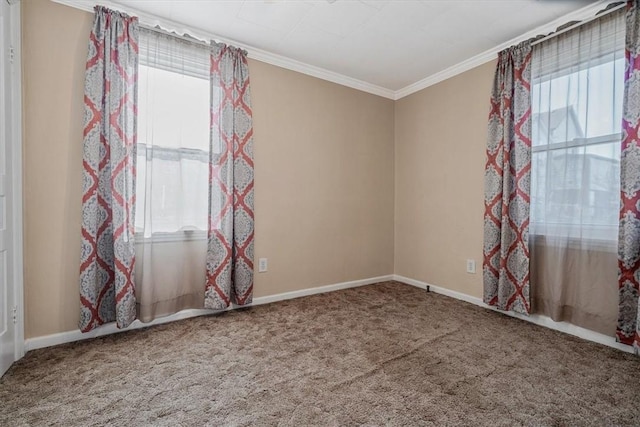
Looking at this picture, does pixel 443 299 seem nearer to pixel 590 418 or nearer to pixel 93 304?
pixel 590 418

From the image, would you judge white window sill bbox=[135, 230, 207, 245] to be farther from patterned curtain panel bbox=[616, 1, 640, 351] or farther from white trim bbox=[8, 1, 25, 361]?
patterned curtain panel bbox=[616, 1, 640, 351]

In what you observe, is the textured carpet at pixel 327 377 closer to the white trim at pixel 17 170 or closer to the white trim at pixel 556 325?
the white trim at pixel 556 325

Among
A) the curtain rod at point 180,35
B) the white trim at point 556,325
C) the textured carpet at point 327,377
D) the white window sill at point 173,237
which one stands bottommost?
the textured carpet at point 327,377

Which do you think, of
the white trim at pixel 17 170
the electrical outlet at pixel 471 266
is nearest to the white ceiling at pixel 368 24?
the white trim at pixel 17 170

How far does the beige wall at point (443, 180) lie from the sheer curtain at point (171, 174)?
7.85 feet

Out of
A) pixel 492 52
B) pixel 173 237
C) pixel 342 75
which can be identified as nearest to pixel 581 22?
pixel 492 52

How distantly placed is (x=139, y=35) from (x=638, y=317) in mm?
4036

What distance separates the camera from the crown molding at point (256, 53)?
2.24 metres

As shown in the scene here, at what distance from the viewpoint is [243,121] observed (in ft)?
9.22

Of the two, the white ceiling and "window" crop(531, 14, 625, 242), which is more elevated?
the white ceiling

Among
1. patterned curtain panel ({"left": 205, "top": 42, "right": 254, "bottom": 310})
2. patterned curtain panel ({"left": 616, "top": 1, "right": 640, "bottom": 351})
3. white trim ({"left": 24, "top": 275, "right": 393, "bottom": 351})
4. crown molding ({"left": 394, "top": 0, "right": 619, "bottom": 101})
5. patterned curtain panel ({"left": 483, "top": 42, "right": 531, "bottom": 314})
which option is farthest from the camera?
patterned curtain panel ({"left": 205, "top": 42, "right": 254, "bottom": 310})

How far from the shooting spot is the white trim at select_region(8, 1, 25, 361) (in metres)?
1.88

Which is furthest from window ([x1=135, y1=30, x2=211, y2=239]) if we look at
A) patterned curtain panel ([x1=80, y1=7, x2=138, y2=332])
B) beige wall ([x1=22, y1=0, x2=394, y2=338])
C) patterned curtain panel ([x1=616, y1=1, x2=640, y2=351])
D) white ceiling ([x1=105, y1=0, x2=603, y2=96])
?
patterned curtain panel ([x1=616, y1=1, x2=640, y2=351])

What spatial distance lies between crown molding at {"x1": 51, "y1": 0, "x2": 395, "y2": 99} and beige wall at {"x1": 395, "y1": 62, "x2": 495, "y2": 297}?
59 centimetres
